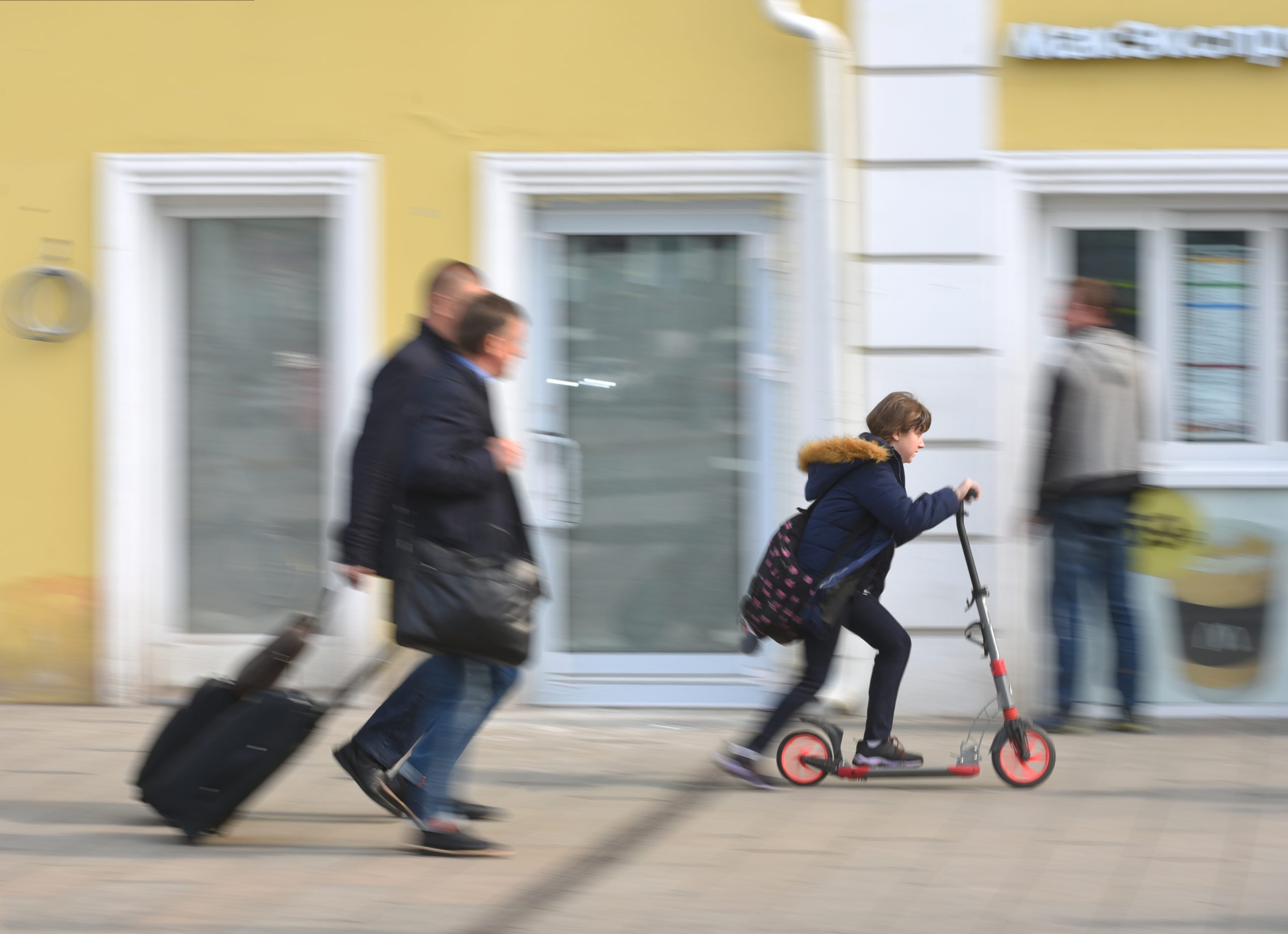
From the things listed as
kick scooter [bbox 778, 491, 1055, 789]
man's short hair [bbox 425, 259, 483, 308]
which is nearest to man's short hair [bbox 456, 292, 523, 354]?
man's short hair [bbox 425, 259, 483, 308]

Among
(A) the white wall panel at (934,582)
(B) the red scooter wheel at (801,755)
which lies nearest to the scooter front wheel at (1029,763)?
(B) the red scooter wheel at (801,755)

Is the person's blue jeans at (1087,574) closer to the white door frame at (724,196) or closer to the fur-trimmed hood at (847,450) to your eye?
the white door frame at (724,196)

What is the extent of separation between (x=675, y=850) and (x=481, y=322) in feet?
5.60

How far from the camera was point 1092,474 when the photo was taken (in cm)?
671

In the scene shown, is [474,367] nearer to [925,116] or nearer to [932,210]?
[932,210]

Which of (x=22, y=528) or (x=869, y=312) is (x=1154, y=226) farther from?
(x=22, y=528)

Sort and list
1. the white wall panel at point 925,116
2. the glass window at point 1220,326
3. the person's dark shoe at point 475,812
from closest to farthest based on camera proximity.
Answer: the person's dark shoe at point 475,812, the white wall panel at point 925,116, the glass window at point 1220,326

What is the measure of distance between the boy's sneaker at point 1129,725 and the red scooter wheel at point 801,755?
166 centimetres

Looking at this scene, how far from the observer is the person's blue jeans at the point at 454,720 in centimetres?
484

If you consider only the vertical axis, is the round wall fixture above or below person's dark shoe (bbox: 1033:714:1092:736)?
above

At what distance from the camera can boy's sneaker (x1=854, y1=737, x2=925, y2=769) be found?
572cm

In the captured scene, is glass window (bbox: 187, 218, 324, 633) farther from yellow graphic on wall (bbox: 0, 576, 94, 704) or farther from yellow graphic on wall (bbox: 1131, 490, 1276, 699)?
yellow graphic on wall (bbox: 1131, 490, 1276, 699)

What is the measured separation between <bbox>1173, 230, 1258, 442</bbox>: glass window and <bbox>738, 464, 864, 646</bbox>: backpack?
2.46 meters

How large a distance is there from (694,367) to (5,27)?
11.4 ft
